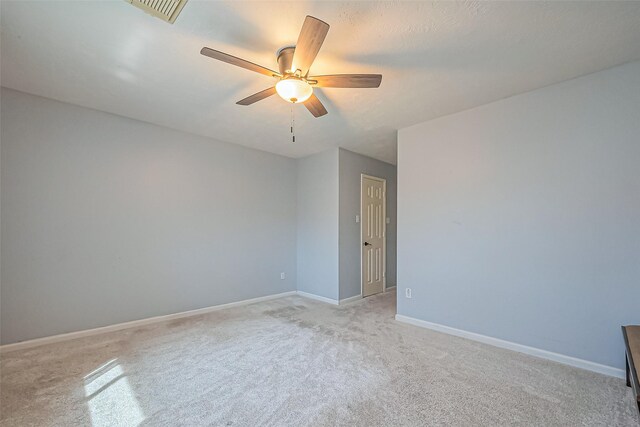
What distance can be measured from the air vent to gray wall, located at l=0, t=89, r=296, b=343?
7.00ft

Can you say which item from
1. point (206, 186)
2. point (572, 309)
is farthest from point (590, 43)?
point (206, 186)

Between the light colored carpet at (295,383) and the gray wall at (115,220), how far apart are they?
50 cm

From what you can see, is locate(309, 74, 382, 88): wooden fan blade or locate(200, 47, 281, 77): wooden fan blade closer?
locate(200, 47, 281, 77): wooden fan blade

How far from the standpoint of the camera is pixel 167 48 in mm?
2086

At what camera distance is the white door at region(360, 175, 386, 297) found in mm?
4906

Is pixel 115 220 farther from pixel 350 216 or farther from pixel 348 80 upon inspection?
pixel 350 216

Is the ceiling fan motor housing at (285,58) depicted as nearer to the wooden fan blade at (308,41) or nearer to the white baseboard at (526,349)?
the wooden fan blade at (308,41)

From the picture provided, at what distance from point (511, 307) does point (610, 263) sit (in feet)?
2.77

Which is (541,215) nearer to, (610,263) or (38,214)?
Result: (610,263)

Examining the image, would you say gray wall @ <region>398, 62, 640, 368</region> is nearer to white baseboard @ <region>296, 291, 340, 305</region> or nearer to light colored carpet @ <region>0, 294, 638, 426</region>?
light colored carpet @ <region>0, 294, 638, 426</region>

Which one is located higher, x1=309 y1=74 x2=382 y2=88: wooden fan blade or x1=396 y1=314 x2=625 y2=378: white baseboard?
x1=309 y1=74 x2=382 y2=88: wooden fan blade

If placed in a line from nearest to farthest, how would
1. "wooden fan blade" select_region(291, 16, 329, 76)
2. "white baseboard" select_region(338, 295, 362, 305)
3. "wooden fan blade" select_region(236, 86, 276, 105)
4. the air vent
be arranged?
"wooden fan blade" select_region(291, 16, 329, 76) → the air vent → "wooden fan blade" select_region(236, 86, 276, 105) → "white baseboard" select_region(338, 295, 362, 305)

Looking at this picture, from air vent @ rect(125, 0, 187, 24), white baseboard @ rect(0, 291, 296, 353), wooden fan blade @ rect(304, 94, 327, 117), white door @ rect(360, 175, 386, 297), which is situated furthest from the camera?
white door @ rect(360, 175, 386, 297)

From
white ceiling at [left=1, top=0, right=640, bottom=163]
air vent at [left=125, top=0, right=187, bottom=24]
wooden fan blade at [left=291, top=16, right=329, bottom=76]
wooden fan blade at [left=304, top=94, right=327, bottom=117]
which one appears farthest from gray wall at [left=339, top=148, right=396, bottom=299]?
air vent at [left=125, top=0, right=187, bottom=24]
